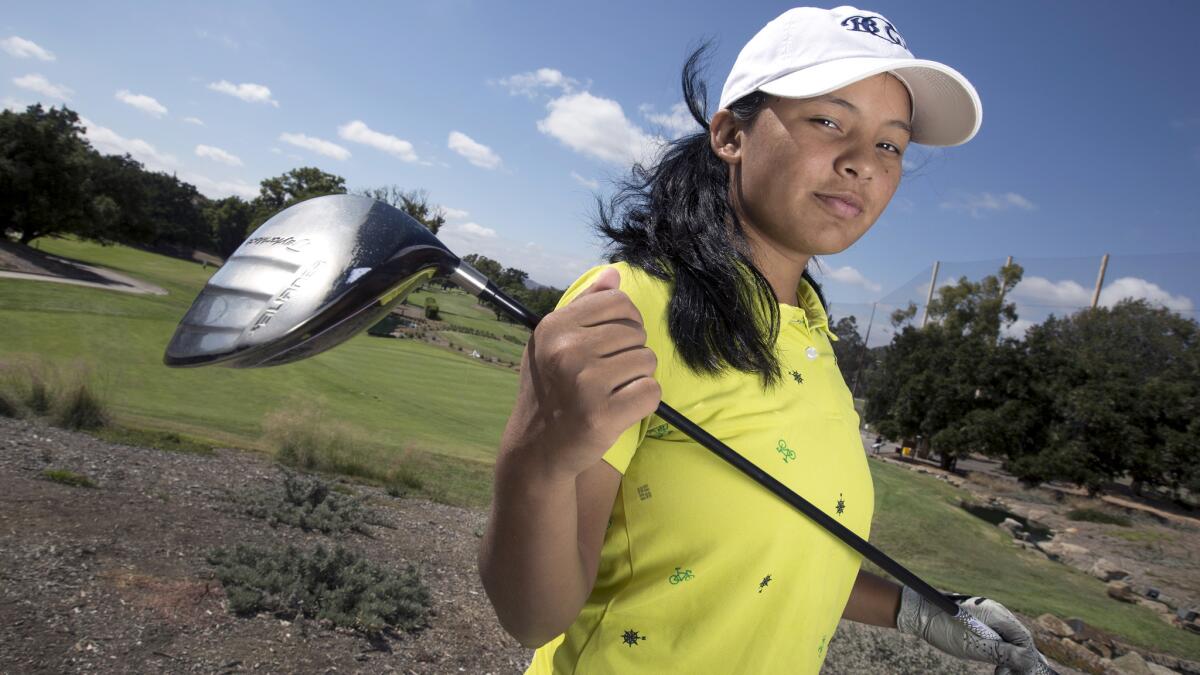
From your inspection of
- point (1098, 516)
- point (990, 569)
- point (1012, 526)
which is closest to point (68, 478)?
point (990, 569)

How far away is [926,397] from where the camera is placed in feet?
85.2

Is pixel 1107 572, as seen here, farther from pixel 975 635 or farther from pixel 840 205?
pixel 840 205

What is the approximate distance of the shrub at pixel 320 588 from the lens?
4.07 meters

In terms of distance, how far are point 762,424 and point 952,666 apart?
5.56 meters

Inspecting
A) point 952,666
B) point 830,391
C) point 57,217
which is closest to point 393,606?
point 830,391

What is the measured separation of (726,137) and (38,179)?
116 feet

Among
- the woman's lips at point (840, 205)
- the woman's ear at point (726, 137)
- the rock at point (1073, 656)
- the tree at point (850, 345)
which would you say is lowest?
the rock at point (1073, 656)

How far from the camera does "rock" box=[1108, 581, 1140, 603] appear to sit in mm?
11172

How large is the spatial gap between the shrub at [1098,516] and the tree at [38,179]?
3561 centimetres

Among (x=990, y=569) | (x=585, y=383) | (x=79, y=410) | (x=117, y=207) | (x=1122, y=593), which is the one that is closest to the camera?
(x=585, y=383)

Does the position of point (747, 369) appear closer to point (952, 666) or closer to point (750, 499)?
point (750, 499)

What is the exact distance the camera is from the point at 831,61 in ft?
4.30

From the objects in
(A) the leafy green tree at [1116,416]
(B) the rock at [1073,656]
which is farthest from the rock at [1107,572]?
(B) the rock at [1073,656]

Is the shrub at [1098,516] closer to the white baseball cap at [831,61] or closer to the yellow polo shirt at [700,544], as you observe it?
the white baseball cap at [831,61]
